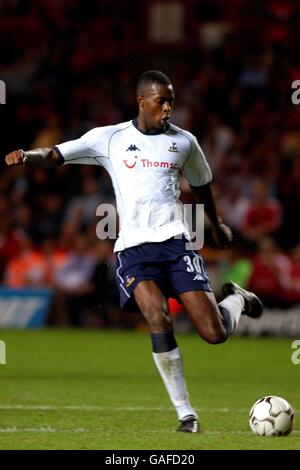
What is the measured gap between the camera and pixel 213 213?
8.68 m

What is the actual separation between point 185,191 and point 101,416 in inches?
361

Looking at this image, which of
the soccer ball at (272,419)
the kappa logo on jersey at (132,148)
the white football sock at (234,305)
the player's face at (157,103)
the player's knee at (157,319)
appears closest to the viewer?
the soccer ball at (272,419)

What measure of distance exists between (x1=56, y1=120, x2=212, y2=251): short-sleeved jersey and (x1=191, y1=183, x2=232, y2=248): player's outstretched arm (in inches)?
18.5

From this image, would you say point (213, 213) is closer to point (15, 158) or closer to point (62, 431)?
point (15, 158)

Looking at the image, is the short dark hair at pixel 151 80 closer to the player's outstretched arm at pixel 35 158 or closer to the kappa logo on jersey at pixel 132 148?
the kappa logo on jersey at pixel 132 148

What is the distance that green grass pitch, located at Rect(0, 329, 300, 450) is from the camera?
7.30m

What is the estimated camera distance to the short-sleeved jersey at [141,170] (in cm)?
788

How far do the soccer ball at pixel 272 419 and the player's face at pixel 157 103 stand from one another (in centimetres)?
199

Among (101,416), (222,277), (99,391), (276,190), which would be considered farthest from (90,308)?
(101,416)

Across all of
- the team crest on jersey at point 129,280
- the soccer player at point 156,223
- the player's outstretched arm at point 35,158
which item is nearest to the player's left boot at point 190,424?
the soccer player at point 156,223

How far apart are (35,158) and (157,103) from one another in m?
0.89

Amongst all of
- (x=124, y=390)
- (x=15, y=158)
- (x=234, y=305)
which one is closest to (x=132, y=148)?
(x=15, y=158)

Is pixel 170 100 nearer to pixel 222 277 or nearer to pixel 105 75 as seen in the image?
pixel 222 277

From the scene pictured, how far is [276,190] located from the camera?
1866cm
